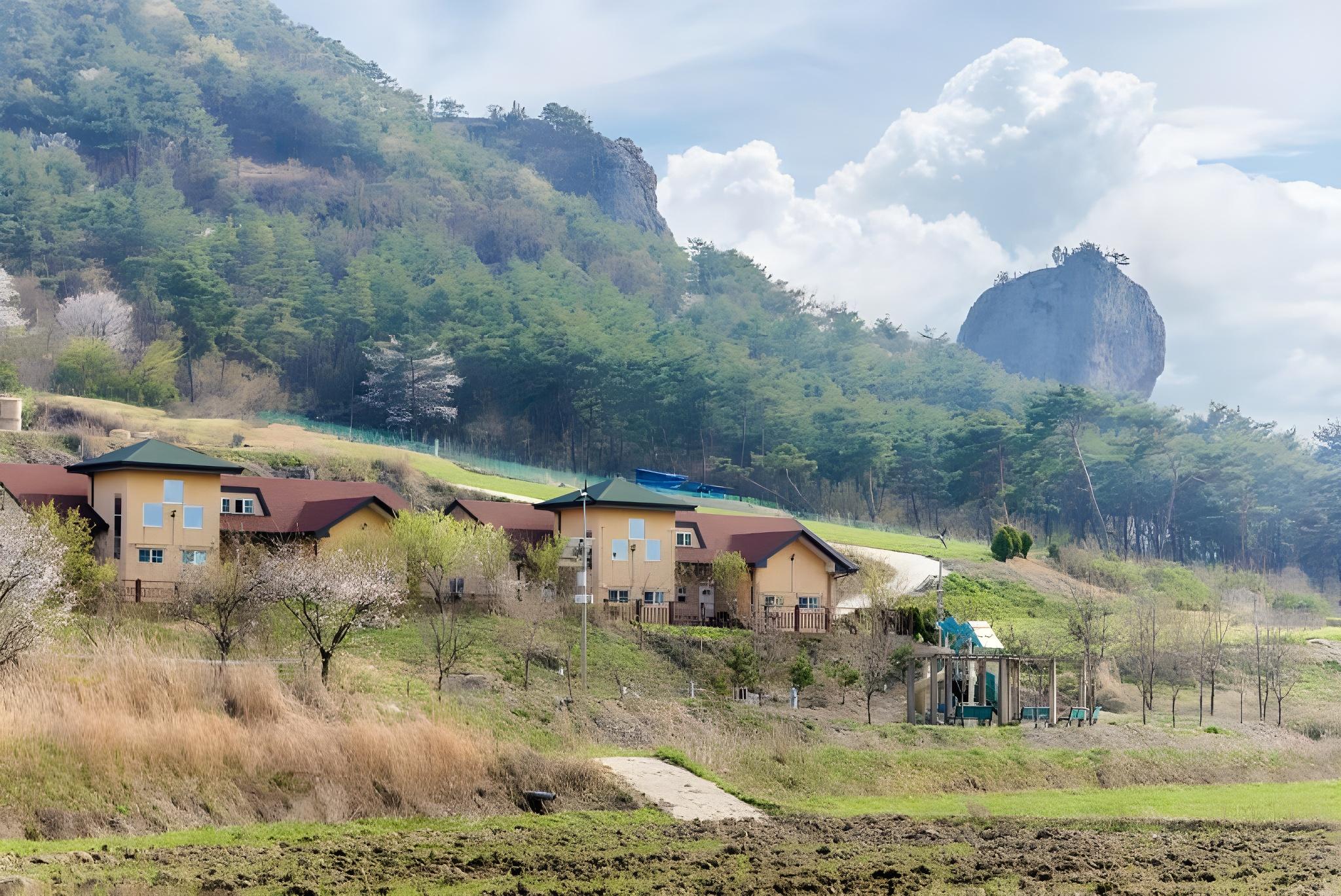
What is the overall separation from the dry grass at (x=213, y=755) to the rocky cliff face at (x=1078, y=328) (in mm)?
144330

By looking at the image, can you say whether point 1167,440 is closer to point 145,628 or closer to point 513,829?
point 145,628

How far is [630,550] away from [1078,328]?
125445 millimetres

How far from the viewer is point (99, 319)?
283ft

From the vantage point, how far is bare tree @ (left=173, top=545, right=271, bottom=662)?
30094 mm

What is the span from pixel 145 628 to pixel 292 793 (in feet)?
45.4

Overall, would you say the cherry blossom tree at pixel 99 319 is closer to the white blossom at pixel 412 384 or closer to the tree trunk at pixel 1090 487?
the white blossom at pixel 412 384

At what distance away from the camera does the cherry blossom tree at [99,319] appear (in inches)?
3378

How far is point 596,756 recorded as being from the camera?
2395 cm

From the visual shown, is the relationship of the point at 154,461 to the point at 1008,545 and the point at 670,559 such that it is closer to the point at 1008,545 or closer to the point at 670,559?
the point at 670,559

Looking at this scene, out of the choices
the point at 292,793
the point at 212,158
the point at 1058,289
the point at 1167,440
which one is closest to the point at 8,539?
the point at 292,793

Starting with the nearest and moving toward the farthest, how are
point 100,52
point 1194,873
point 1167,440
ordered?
point 1194,873, point 1167,440, point 100,52

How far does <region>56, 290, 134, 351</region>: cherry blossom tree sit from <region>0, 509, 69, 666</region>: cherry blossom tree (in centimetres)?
5828

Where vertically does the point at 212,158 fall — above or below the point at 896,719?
above

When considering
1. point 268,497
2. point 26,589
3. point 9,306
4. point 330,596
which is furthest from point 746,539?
point 9,306
